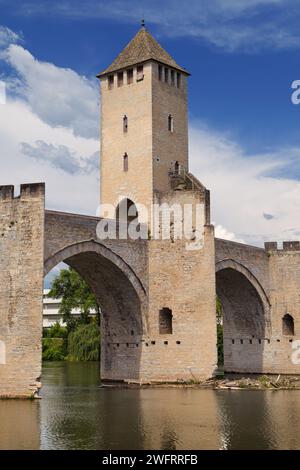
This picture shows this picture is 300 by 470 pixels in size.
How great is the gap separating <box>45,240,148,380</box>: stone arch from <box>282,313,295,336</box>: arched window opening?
32.9 feet

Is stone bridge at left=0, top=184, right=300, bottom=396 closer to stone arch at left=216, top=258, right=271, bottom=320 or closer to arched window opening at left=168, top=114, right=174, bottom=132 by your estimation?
stone arch at left=216, top=258, right=271, bottom=320

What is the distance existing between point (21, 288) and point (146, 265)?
745cm

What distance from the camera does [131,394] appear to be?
25.2 metres

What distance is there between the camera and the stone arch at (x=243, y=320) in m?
36.3

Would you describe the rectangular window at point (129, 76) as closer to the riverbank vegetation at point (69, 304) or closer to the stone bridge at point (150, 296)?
the stone bridge at point (150, 296)

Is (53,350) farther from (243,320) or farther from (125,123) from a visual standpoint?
(125,123)

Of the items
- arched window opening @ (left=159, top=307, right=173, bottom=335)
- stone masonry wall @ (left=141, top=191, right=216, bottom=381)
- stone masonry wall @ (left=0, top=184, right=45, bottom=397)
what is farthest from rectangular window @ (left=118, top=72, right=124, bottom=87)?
arched window opening @ (left=159, top=307, right=173, bottom=335)

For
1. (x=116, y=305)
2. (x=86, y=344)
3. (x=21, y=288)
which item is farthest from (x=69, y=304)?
(x=21, y=288)

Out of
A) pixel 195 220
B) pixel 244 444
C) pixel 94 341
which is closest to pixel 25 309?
pixel 195 220

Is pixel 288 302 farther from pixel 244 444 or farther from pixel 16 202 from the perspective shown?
pixel 244 444

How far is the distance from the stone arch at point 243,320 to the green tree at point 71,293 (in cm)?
1838

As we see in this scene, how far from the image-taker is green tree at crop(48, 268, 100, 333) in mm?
54812

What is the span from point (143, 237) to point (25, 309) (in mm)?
7909

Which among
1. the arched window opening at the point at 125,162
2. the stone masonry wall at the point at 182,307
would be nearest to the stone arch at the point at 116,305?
the stone masonry wall at the point at 182,307
